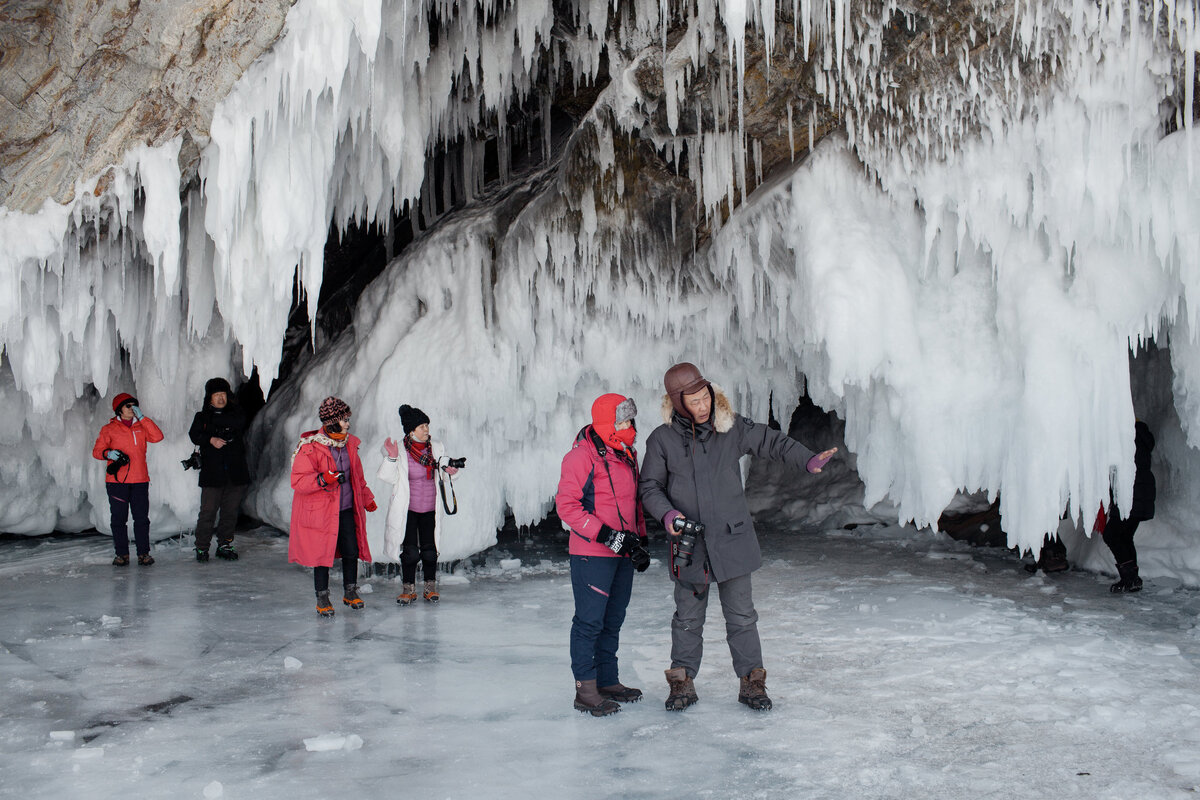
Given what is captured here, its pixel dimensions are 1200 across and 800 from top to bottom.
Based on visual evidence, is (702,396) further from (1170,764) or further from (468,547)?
(468,547)

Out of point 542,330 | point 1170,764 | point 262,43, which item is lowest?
point 1170,764

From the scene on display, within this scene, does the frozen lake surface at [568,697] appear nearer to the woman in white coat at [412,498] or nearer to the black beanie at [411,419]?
the woman in white coat at [412,498]

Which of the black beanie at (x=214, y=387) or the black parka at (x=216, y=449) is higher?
the black beanie at (x=214, y=387)

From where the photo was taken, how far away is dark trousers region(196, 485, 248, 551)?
319 inches

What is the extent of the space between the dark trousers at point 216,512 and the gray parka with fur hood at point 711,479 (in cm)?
535

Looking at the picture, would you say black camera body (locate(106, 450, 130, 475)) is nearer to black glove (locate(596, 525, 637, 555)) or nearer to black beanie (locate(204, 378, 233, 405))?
black beanie (locate(204, 378, 233, 405))

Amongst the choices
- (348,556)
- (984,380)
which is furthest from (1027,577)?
(348,556)

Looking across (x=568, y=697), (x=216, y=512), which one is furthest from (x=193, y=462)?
(x=568, y=697)

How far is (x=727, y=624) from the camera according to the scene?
4043mm

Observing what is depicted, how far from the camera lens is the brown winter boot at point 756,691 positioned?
13.2ft

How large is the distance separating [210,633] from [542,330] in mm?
3835

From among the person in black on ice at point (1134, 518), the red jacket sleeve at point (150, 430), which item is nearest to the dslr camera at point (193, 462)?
the red jacket sleeve at point (150, 430)

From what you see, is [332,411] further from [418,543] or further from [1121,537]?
[1121,537]

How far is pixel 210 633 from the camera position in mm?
5523
